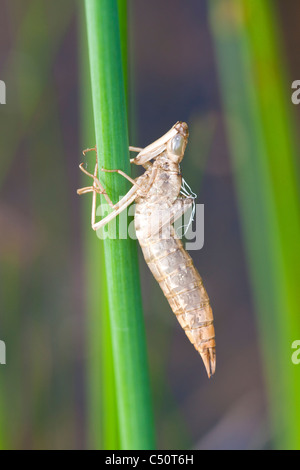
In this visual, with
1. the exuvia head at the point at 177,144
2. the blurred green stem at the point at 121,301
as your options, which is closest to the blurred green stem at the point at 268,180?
the exuvia head at the point at 177,144

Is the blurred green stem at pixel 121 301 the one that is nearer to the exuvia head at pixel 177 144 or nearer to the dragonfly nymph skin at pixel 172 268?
the dragonfly nymph skin at pixel 172 268

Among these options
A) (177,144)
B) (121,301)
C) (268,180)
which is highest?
(177,144)

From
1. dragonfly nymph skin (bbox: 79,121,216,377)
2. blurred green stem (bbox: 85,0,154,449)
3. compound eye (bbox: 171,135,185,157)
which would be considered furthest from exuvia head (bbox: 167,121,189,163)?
blurred green stem (bbox: 85,0,154,449)

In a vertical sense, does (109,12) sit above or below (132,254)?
Answer: above

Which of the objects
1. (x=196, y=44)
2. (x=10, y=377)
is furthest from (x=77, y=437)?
(x=196, y=44)

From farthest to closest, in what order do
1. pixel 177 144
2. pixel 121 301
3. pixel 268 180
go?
pixel 177 144 < pixel 268 180 < pixel 121 301

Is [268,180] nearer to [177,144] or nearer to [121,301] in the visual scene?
[177,144]

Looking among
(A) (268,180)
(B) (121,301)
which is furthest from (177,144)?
(B) (121,301)

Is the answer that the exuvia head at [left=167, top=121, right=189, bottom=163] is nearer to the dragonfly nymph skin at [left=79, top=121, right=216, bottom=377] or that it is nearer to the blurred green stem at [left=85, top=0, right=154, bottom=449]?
the dragonfly nymph skin at [left=79, top=121, right=216, bottom=377]

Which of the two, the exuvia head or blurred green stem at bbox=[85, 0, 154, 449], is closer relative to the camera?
→ blurred green stem at bbox=[85, 0, 154, 449]

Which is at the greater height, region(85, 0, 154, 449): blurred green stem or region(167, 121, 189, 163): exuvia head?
region(167, 121, 189, 163): exuvia head
